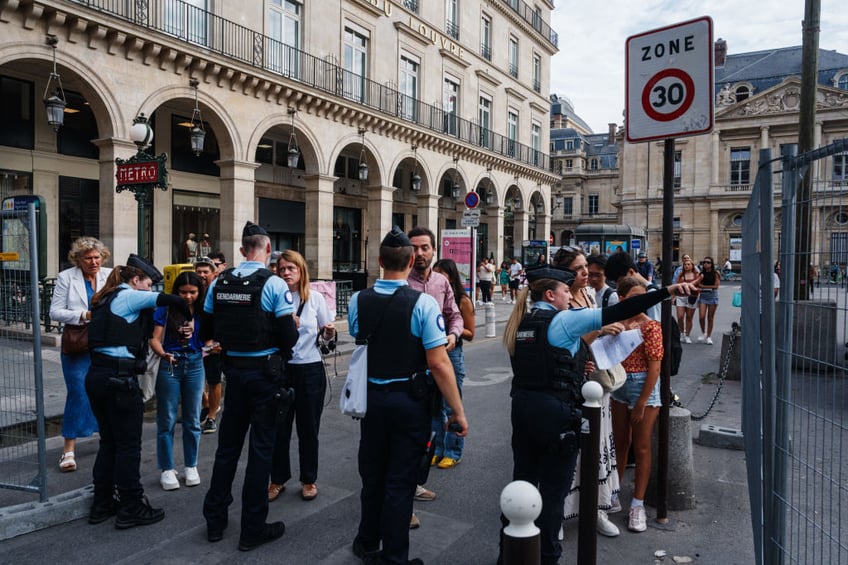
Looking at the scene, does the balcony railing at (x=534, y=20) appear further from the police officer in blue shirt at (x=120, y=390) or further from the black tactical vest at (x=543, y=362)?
the black tactical vest at (x=543, y=362)

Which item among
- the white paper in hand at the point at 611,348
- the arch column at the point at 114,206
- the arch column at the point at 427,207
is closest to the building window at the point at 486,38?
the arch column at the point at 427,207

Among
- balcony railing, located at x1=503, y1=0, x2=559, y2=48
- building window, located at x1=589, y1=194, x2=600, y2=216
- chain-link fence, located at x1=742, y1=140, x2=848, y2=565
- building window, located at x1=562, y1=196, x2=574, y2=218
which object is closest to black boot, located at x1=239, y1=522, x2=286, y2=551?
chain-link fence, located at x1=742, y1=140, x2=848, y2=565

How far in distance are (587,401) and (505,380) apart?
6.30 meters

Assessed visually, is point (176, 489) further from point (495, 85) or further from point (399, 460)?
point (495, 85)

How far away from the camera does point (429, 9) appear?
24.4 metres

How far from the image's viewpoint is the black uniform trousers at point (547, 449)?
3342 millimetres

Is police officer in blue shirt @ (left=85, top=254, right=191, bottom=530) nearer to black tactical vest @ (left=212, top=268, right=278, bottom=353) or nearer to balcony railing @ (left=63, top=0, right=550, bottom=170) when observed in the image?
black tactical vest @ (left=212, top=268, right=278, bottom=353)

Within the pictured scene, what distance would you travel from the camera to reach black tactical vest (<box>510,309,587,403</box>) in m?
3.34

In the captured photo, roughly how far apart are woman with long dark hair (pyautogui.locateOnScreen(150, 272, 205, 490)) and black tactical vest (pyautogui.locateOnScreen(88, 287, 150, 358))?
0.60 m

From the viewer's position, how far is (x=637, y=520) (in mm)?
4277

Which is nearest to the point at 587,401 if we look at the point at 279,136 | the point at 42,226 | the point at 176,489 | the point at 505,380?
the point at 176,489

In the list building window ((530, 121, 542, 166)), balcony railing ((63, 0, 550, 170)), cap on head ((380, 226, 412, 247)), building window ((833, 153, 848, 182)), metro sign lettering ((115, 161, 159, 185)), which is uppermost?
building window ((530, 121, 542, 166))

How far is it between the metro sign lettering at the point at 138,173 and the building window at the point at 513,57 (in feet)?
81.1

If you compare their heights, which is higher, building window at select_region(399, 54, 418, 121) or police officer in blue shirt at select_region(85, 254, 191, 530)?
building window at select_region(399, 54, 418, 121)
